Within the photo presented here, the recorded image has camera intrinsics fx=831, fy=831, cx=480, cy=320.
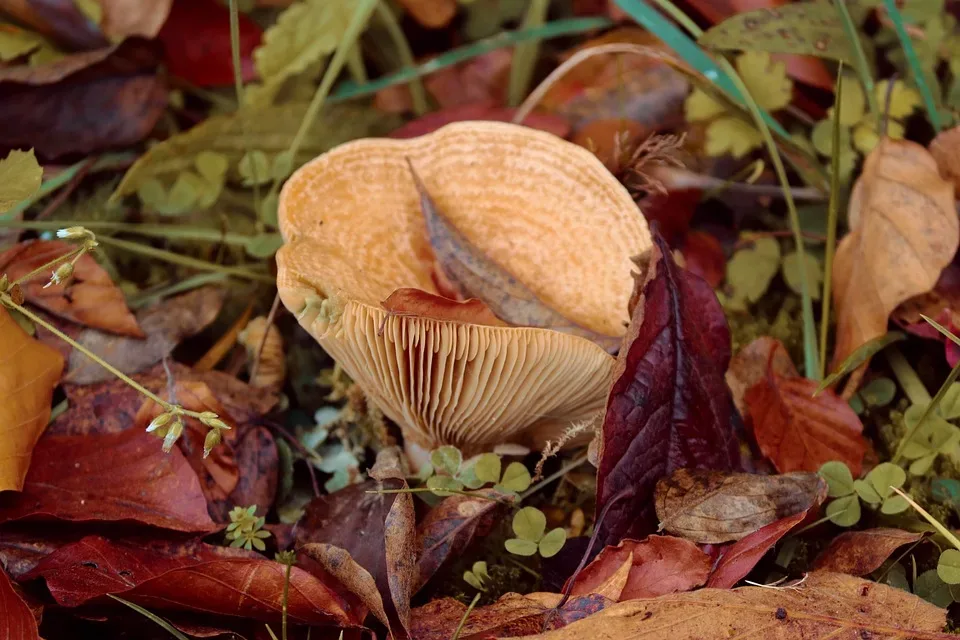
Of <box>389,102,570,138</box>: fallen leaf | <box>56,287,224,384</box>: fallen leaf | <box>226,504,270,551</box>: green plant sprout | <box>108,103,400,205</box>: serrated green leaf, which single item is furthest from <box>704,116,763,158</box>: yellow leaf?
<box>226,504,270,551</box>: green plant sprout

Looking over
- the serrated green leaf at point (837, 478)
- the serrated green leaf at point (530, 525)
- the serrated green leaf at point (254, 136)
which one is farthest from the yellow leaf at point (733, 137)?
the serrated green leaf at point (530, 525)

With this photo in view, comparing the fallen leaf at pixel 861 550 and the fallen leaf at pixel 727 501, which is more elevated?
the fallen leaf at pixel 727 501

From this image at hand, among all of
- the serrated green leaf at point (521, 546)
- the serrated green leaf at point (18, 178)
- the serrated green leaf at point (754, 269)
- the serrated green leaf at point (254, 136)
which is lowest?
the serrated green leaf at point (521, 546)

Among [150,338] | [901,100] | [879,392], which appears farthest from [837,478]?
[150,338]

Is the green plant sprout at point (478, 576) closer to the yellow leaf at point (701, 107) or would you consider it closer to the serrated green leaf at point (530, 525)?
the serrated green leaf at point (530, 525)

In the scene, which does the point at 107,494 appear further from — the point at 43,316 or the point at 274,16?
the point at 274,16

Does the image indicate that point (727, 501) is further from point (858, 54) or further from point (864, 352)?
point (858, 54)

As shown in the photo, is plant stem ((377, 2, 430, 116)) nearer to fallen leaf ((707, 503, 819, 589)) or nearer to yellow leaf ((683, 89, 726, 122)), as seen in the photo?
yellow leaf ((683, 89, 726, 122))
